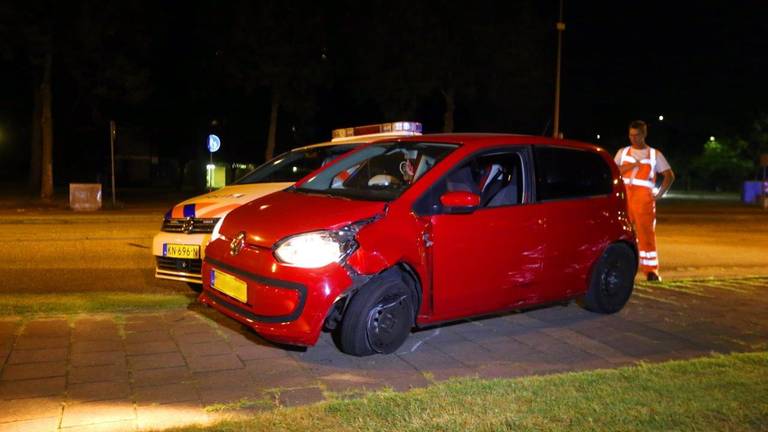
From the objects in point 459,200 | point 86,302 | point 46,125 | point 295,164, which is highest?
point 46,125

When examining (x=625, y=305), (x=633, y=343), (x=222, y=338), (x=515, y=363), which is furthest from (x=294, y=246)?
(x=625, y=305)

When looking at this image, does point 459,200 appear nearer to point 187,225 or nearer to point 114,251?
point 187,225

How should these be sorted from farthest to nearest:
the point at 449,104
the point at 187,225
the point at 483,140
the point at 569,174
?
1. the point at 449,104
2. the point at 187,225
3. the point at 569,174
4. the point at 483,140

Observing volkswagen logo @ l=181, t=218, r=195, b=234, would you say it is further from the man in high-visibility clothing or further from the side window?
the man in high-visibility clothing

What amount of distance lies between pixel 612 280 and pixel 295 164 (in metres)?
3.90

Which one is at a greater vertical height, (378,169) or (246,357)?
(378,169)

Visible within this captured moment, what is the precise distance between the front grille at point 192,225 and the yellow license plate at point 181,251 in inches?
6.3

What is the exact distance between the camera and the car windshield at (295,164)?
26.3 ft

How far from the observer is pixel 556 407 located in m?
3.88

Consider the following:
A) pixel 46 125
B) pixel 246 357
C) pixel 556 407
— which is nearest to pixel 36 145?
pixel 46 125

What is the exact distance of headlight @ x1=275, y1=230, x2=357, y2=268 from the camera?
4652 millimetres

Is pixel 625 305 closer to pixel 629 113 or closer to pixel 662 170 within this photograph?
pixel 662 170

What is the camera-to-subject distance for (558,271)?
595 centimetres

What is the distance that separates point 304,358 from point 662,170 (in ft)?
17.7
